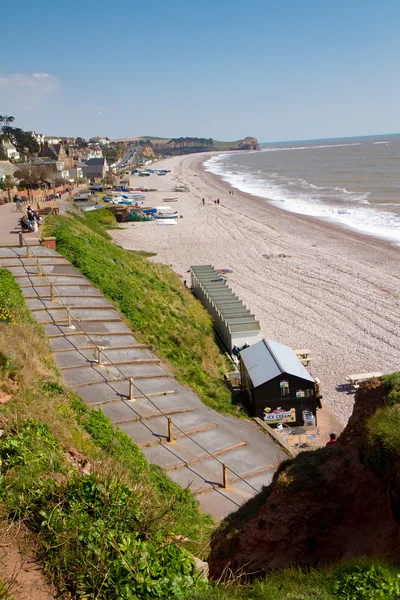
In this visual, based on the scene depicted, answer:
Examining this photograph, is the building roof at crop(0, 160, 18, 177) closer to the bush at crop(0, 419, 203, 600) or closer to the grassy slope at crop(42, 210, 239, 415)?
the grassy slope at crop(42, 210, 239, 415)

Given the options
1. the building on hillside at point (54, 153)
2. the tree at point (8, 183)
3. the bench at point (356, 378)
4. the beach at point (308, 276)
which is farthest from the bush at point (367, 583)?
the building on hillside at point (54, 153)

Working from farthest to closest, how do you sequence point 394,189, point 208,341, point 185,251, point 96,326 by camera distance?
point 394,189, point 185,251, point 208,341, point 96,326

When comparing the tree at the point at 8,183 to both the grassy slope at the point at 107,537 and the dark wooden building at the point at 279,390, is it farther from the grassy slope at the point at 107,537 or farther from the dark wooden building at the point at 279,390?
the grassy slope at the point at 107,537

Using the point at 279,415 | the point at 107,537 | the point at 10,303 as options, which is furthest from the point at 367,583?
the point at 10,303

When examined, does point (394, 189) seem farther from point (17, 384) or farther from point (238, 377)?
point (17, 384)

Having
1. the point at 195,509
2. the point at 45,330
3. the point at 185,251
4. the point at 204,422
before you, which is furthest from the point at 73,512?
the point at 185,251
